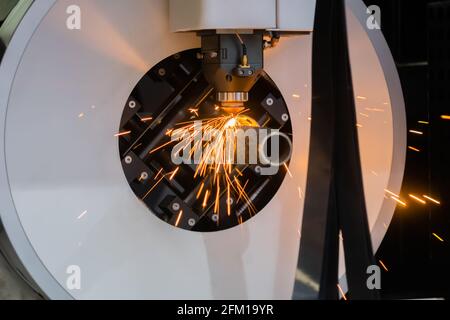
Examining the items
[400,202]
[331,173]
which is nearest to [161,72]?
[331,173]

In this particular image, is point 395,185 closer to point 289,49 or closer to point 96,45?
point 289,49

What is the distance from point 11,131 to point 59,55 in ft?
0.60

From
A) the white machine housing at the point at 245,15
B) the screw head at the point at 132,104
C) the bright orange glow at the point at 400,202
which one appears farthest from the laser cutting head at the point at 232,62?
the bright orange glow at the point at 400,202

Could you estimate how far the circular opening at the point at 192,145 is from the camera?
1.74 metres

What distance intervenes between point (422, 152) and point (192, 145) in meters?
0.68

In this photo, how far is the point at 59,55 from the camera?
1.63 metres

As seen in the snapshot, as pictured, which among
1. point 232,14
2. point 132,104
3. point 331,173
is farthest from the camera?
point 132,104

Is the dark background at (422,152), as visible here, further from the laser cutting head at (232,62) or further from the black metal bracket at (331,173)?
the black metal bracket at (331,173)

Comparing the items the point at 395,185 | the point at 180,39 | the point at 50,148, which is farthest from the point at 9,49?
the point at 395,185

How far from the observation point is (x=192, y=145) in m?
1.77

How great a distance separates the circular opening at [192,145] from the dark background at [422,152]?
443 millimetres

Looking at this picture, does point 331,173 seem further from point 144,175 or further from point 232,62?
point 144,175

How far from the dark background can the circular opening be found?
0.44 m

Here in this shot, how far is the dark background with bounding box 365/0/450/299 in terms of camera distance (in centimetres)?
207
